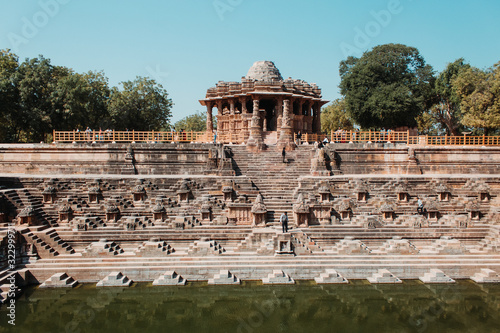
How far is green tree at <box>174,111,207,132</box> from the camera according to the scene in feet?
236

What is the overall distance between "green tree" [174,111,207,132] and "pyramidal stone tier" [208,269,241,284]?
5975 cm

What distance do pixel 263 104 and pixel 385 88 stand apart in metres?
11.5

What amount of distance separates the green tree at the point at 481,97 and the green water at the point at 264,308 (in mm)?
18504

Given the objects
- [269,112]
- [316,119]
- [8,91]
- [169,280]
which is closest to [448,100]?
[316,119]

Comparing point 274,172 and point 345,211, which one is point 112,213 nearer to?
point 274,172

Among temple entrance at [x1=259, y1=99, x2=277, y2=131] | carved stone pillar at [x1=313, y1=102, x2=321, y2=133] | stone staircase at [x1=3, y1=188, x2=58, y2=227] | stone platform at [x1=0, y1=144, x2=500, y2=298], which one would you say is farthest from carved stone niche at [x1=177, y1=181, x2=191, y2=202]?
carved stone pillar at [x1=313, y1=102, x2=321, y2=133]

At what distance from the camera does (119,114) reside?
36.7 m

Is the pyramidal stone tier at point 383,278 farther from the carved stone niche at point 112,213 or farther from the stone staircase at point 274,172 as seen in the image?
the carved stone niche at point 112,213

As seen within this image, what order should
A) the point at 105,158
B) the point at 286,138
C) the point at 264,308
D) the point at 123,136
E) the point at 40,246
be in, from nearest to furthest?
the point at 264,308
the point at 40,246
the point at 105,158
the point at 286,138
the point at 123,136

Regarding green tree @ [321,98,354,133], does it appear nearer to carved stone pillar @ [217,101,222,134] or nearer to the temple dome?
the temple dome

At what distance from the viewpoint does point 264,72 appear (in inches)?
1182

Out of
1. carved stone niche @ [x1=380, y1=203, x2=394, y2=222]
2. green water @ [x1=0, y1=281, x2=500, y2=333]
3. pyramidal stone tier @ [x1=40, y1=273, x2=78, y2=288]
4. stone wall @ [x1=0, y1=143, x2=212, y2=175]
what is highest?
stone wall @ [x1=0, y1=143, x2=212, y2=175]

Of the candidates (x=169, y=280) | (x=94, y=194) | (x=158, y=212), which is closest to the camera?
(x=169, y=280)

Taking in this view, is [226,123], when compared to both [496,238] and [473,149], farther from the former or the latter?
[496,238]
